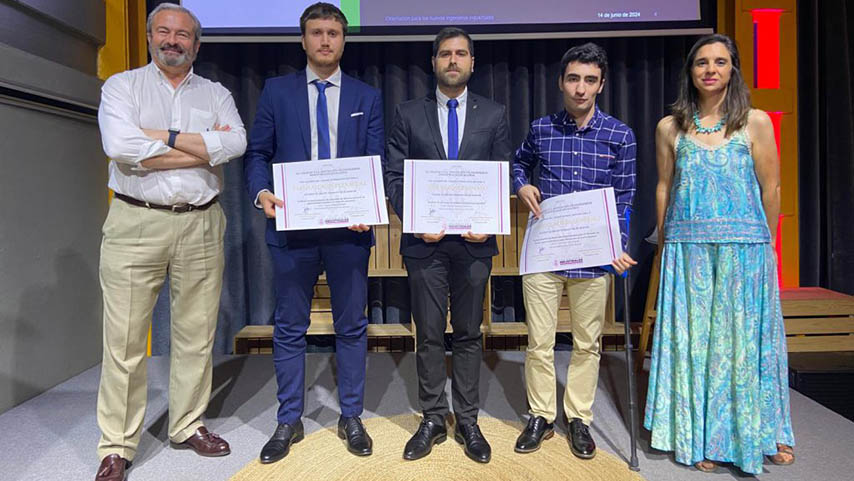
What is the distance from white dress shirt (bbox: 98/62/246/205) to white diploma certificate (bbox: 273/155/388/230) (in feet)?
0.95

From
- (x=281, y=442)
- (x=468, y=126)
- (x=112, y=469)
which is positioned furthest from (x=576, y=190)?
(x=112, y=469)

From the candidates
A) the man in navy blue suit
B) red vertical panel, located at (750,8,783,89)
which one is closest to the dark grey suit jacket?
the man in navy blue suit

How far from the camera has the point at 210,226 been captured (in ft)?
7.16

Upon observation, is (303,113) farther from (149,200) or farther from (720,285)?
(720,285)

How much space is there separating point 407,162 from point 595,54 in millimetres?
790

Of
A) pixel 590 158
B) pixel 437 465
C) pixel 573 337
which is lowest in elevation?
pixel 437 465

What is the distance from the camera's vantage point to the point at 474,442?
2.13m

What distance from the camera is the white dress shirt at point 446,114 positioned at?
6.86 ft

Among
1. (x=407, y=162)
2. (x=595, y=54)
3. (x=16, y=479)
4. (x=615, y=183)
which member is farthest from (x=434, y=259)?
(x=16, y=479)

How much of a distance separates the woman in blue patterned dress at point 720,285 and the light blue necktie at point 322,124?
129 cm

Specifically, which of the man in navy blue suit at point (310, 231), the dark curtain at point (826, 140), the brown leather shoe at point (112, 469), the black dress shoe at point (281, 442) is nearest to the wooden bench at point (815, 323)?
the dark curtain at point (826, 140)

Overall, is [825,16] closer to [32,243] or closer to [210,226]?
[210,226]

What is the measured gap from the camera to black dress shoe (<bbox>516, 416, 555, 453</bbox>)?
86.0 inches

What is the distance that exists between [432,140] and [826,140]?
3152mm
